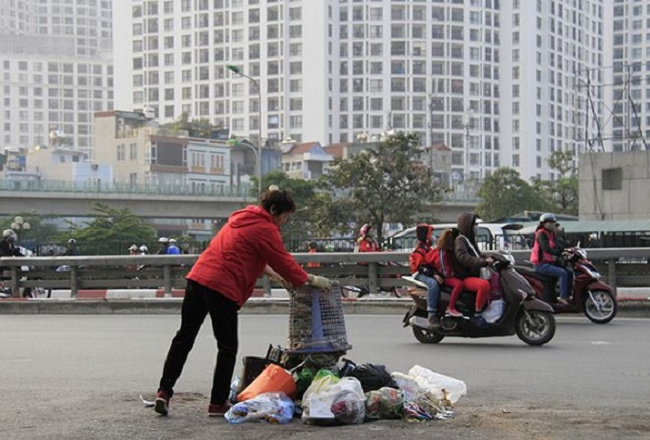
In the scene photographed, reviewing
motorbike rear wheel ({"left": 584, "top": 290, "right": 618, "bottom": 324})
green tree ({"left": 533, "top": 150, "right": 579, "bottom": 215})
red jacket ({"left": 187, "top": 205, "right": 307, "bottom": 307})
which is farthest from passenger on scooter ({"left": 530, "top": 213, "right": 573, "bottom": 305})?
green tree ({"left": 533, "top": 150, "right": 579, "bottom": 215})

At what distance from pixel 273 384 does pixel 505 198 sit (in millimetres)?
83231

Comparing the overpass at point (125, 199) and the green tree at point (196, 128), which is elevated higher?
the green tree at point (196, 128)

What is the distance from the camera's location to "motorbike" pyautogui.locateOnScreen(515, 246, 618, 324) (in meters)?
15.0

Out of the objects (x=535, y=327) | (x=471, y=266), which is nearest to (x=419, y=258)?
(x=471, y=266)

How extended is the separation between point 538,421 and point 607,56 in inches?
7612

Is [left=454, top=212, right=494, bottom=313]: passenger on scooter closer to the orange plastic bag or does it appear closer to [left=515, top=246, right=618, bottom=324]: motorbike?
[left=515, top=246, right=618, bottom=324]: motorbike

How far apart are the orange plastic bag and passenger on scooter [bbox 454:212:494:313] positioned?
5.07m

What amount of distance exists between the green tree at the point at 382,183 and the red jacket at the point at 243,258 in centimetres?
4621

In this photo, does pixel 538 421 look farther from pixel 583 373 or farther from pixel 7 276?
pixel 7 276

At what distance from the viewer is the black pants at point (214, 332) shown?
723 centimetres

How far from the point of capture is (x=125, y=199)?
75.9 meters

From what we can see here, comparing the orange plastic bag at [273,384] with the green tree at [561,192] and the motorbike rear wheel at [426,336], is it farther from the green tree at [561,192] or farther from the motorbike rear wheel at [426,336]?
the green tree at [561,192]

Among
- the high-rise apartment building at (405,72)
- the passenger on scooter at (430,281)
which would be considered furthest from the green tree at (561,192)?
the passenger on scooter at (430,281)

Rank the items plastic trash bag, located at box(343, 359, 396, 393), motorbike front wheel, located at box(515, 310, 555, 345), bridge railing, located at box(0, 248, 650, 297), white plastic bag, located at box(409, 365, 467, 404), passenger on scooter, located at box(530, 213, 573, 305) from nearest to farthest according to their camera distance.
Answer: plastic trash bag, located at box(343, 359, 396, 393), white plastic bag, located at box(409, 365, 467, 404), motorbike front wheel, located at box(515, 310, 555, 345), passenger on scooter, located at box(530, 213, 573, 305), bridge railing, located at box(0, 248, 650, 297)
